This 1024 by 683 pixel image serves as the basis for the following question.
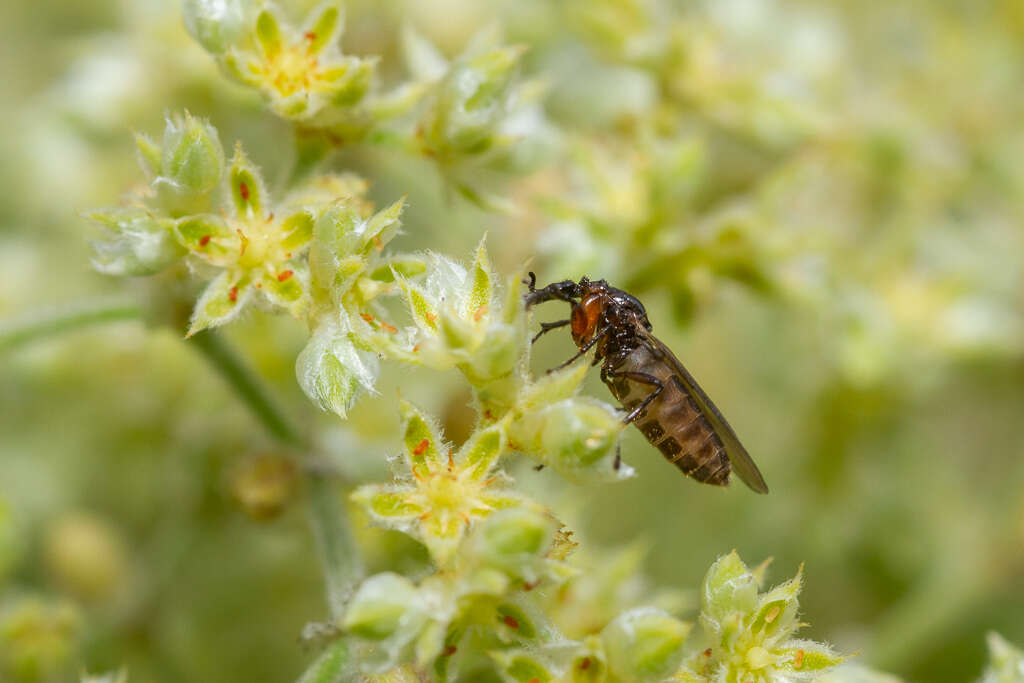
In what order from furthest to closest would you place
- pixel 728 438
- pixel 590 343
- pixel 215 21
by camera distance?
pixel 590 343 → pixel 728 438 → pixel 215 21

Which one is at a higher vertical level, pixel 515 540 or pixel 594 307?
pixel 594 307

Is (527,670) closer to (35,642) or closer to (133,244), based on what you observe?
(133,244)

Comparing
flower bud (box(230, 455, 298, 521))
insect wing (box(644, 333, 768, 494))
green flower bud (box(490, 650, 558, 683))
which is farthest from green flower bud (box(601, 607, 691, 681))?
flower bud (box(230, 455, 298, 521))

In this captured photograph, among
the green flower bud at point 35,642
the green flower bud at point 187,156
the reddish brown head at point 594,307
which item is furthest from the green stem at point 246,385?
the green flower bud at point 35,642

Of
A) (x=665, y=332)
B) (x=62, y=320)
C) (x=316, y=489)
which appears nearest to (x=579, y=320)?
(x=316, y=489)

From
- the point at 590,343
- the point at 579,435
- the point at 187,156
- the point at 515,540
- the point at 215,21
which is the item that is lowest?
the point at 515,540

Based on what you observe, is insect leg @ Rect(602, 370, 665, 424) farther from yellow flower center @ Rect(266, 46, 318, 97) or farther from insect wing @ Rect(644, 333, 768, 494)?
yellow flower center @ Rect(266, 46, 318, 97)
